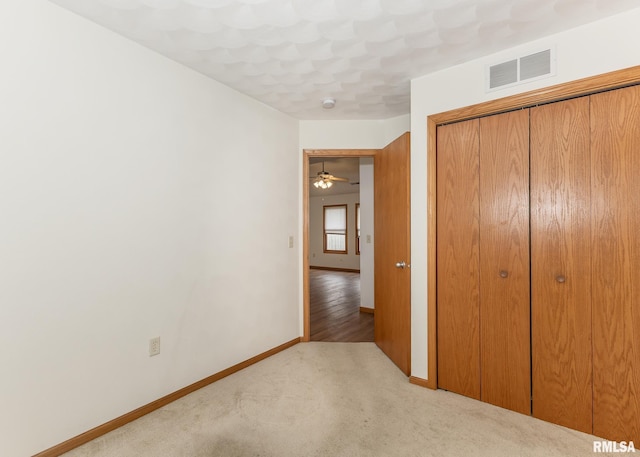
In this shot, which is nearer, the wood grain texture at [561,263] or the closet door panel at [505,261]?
the wood grain texture at [561,263]

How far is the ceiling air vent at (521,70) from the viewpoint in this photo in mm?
2045

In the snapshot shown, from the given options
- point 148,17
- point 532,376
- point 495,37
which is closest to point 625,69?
point 495,37

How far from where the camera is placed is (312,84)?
2.72 metres

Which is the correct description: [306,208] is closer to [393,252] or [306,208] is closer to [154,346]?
[393,252]

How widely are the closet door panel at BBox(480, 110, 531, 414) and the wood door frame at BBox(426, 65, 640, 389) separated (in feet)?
0.27

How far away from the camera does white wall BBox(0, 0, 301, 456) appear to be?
5.35 feet

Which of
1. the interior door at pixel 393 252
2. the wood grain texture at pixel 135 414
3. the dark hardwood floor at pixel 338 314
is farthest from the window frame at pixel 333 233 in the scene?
the wood grain texture at pixel 135 414

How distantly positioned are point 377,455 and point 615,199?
2.02 m

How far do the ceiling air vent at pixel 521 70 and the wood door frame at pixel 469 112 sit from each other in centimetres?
10

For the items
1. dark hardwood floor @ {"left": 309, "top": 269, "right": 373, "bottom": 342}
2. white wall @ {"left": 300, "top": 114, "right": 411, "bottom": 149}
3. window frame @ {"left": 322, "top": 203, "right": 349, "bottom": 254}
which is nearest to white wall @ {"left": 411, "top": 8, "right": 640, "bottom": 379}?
white wall @ {"left": 300, "top": 114, "right": 411, "bottom": 149}

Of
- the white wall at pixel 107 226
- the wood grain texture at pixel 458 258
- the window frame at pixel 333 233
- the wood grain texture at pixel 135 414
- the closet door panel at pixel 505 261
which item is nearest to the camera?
the white wall at pixel 107 226

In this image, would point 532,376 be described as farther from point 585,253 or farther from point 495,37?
point 495,37

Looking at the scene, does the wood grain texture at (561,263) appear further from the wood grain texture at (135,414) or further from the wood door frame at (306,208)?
the wood grain texture at (135,414)

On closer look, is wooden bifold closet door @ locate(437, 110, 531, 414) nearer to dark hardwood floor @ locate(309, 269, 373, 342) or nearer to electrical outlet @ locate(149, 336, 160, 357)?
dark hardwood floor @ locate(309, 269, 373, 342)
